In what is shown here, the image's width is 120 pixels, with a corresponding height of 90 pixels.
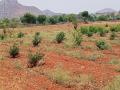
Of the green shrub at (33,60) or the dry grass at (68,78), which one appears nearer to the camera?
the dry grass at (68,78)

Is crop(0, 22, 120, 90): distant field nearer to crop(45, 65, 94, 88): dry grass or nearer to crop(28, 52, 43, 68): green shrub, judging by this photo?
crop(45, 65, 94, 88): dry grass

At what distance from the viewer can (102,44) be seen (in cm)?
2222

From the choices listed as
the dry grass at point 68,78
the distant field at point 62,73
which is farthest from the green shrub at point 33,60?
the dry grass at point 68,78

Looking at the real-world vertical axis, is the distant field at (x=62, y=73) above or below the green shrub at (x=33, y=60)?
below

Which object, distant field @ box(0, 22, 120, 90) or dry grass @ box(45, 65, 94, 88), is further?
dry grass @ box(45, 65, 94, 88)

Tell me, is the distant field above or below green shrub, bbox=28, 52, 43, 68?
below

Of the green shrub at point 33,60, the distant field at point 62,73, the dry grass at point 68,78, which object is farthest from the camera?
the green shrub at point 33,60

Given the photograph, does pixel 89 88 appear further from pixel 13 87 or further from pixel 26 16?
pixel 26 16

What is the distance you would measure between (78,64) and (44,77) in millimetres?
3249

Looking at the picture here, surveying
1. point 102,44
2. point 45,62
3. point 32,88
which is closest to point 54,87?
point 32,88

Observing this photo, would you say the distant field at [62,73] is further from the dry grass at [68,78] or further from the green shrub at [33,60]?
the green shrub at [33,60]

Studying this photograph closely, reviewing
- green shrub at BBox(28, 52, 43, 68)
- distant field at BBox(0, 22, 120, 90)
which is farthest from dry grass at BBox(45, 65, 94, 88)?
green shrub at BBox(28, 52, 43, 68)

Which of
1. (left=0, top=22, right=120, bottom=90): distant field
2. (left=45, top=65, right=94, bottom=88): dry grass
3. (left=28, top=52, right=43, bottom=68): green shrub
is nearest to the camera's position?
(left=0, top=22, right=120, bottom=90): distant field

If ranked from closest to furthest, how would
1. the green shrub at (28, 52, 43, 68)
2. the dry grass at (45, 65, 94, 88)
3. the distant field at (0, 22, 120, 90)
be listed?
the distant field at (0, 22, 120, 90), the dry grass at (45, 65, 94, 88), the green shrub at (28, 52, 43, 68)
